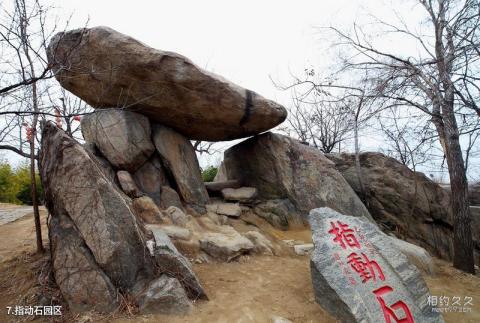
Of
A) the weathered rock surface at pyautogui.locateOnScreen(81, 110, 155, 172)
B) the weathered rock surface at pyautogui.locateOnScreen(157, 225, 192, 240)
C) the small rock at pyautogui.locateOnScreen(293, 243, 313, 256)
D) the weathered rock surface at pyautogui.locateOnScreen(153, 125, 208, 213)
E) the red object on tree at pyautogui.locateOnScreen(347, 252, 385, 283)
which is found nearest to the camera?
the red object on tree at pyautogui.locateOnScreen(347, 252, 385, 283)

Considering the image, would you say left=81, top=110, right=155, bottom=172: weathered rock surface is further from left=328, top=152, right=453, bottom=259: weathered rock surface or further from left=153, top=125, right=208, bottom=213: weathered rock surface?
left=328, top=152, right=453, bottom=259: weathered rock surface

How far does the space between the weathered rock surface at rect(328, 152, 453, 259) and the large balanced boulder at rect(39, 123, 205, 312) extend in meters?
6.64

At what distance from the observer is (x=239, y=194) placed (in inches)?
317

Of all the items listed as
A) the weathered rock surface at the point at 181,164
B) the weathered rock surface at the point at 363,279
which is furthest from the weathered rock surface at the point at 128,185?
the weathered rock surface at the point at 363,279

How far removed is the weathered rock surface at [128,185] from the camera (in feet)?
20.6

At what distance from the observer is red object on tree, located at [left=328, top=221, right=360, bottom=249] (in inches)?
169

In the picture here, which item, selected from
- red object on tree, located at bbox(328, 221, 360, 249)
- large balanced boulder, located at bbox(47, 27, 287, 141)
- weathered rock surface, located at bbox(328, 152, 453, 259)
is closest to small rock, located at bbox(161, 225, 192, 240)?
large balanced boulder, located at bbox(47, 27, 287, 141)

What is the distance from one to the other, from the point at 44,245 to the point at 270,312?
410 cm

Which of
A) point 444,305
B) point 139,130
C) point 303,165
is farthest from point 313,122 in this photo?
point 444,305

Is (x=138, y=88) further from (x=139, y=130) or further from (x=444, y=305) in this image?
(x=444, y=305)

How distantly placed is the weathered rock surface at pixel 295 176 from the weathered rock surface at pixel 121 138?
276 centimetres

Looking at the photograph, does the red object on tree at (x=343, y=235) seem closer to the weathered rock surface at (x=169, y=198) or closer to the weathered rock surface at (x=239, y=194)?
the weathered rock surface at (x=169, y=198)

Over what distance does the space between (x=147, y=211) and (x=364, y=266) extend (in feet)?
12.4

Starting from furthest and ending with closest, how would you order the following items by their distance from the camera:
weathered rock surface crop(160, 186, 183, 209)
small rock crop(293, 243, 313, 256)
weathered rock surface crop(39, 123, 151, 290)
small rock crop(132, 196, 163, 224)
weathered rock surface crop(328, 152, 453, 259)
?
1. weathered rock surface crop(328, 152, 453, 259)
2. weathered rock surface crop(160, 186, 183, 209)
3. small rock crop(293, 243, 313, 256)
4. small rock crop(132, 196, 163, 224)
5. weathered rock surface crop(39, 123, 151, 290)
